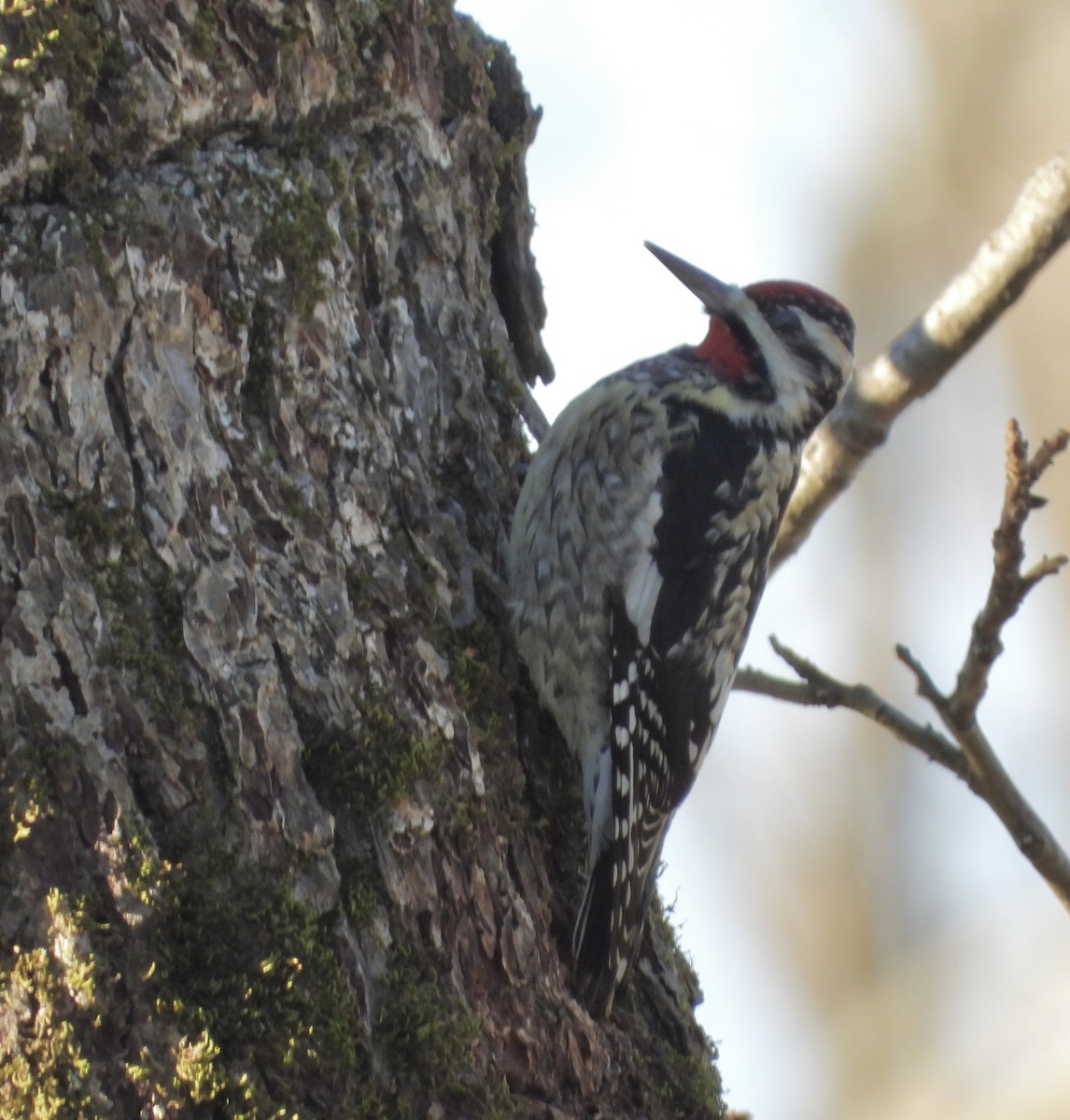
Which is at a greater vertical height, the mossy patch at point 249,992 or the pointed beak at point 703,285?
the pointed beak at point 703,285

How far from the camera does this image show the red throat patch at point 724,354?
143 inches

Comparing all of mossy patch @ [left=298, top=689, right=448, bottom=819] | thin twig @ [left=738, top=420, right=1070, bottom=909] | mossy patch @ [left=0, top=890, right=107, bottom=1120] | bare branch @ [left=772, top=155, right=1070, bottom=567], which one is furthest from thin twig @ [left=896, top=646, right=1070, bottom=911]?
mossy patch @ [left=0, top=890, right=107, bottom=1120]

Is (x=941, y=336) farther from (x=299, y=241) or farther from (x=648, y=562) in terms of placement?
(x=299, y=241)

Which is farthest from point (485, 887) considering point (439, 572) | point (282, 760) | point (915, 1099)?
point (915, 1099)

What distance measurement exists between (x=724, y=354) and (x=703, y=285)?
25 centimetres

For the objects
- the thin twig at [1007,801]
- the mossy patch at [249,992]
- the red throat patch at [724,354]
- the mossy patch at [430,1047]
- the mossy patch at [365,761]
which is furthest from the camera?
the red throat patch at [724,354]

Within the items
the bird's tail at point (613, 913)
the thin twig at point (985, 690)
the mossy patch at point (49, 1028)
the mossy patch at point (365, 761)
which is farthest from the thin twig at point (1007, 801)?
the mossy patch at point (49, 1028)

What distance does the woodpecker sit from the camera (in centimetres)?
290

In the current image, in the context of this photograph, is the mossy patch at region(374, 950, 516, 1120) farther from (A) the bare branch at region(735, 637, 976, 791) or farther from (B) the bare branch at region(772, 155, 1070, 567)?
(B) the bare branch at region(772, 155, 1070, 567)

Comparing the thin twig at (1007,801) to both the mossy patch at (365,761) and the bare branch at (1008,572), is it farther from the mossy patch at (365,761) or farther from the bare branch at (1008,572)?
the mossy patch at (365,761)

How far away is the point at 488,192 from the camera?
10.7 feet

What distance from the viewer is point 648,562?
10.6 ft

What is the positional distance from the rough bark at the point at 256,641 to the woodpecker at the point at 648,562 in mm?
150

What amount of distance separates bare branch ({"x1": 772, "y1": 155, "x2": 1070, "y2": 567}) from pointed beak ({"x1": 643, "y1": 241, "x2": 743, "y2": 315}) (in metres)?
0.62
